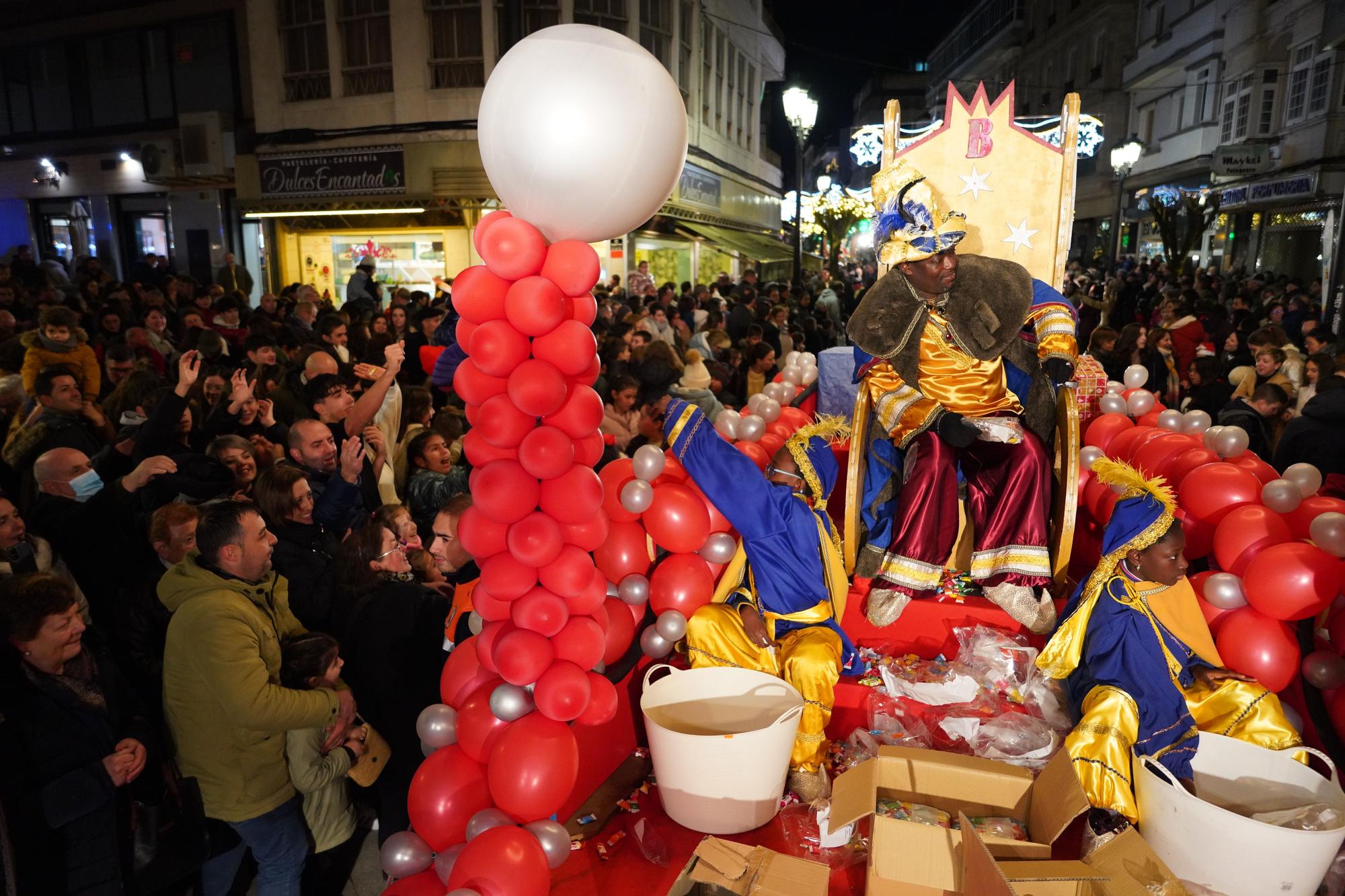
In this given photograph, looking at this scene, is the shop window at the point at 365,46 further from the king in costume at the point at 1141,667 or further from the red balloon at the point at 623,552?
the king in costume at the point at 1141,667

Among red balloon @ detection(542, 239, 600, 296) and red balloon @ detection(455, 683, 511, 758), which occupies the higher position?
red balloon @ detection(542, 239, 600, 296)

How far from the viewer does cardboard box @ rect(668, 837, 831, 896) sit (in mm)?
2271

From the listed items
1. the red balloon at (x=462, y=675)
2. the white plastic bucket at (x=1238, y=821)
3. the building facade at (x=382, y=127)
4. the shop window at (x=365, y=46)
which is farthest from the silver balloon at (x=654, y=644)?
the shop window at (x=365, y=46)

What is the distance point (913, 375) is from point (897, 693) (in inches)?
54.1

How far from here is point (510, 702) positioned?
261cm

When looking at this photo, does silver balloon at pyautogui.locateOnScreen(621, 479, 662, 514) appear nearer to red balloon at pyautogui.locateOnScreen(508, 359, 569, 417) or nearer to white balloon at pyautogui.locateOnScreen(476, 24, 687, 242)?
red balloon at pyautogui.locateOnScreen(508, 359, 569, 417)

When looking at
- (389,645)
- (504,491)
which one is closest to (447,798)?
(389,645)

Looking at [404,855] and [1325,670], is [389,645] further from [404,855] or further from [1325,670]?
[1325,670]

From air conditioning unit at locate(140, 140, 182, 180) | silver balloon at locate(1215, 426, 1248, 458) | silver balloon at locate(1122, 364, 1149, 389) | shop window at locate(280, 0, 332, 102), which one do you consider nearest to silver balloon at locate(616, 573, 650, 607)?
silver balloon at locate(1215, 426, 1248, 458)

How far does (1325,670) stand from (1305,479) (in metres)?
0.93

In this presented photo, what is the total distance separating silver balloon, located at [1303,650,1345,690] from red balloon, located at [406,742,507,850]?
10.0 ft

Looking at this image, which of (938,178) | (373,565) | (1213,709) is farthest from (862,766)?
(938,178)

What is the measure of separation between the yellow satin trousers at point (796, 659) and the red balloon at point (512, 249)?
1.57 m

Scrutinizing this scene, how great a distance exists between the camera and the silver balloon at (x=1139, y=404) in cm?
496
